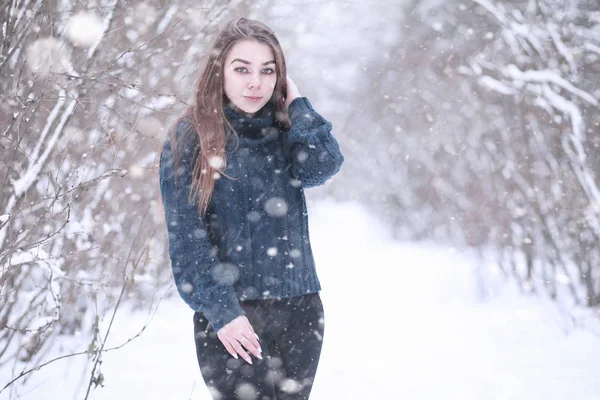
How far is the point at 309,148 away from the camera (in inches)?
73.2

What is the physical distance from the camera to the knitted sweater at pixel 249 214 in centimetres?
168

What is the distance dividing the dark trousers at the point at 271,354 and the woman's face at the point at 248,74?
27.1 inches

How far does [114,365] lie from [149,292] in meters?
1.62

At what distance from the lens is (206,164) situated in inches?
67.7

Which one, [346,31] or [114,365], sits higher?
[346,31]

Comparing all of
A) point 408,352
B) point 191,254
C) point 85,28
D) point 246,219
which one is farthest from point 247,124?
point 408,352

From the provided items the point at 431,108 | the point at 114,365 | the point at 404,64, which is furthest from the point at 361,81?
the point at 114,365

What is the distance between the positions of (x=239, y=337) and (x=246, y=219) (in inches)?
15.0

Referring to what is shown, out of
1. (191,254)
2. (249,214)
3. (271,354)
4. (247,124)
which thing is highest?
(247,124)

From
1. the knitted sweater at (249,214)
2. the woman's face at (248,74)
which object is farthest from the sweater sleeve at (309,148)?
the woman's face at (248,74)

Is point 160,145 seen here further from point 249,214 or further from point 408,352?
point 408,352

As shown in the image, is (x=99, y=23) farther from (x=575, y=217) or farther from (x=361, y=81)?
(x=361, y=81)

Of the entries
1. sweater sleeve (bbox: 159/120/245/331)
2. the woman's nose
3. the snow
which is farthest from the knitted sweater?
the snow

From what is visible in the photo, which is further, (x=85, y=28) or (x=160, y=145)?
(x=85, y=28)
